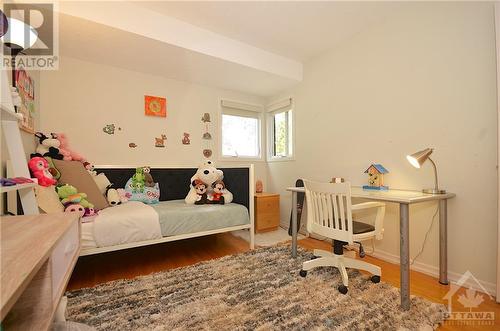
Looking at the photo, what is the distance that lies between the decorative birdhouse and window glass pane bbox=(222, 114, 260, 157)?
192 centimetres

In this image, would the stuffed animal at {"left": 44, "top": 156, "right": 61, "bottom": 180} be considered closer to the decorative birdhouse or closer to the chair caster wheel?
the chair caster wheel

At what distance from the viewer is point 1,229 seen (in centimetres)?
68

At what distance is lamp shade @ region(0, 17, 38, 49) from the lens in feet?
4.39

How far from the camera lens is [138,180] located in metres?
2.46

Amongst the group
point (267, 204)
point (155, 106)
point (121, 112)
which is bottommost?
point (267, 204)

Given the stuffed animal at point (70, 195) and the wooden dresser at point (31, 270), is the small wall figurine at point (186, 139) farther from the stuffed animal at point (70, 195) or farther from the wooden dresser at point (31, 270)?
the wooden dresser at point (31, 270)

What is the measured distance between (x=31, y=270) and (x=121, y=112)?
2644 millimetres

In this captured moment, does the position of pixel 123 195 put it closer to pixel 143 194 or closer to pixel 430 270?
pixel 143 194

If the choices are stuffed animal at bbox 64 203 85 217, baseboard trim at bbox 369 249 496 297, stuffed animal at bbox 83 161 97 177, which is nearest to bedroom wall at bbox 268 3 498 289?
baseboard trim at bbox 369 249 496 297

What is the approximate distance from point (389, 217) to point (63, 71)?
11.8 feet

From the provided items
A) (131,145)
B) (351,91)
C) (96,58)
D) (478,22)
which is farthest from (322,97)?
(96,58)

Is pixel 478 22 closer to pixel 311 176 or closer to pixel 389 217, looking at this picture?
pixel 389 217

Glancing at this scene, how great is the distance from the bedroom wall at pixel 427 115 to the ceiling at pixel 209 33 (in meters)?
0.30

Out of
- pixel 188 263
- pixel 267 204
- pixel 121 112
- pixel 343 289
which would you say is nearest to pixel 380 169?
Result: pixel 343 289
